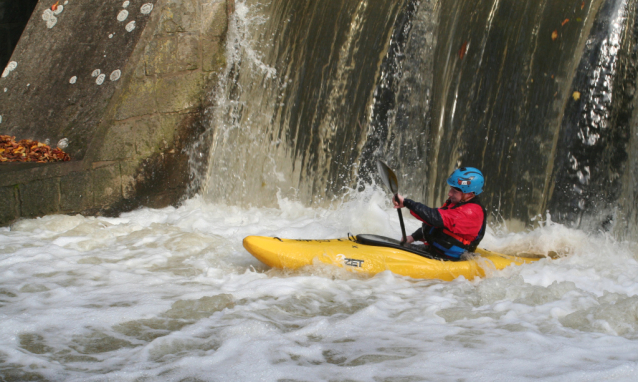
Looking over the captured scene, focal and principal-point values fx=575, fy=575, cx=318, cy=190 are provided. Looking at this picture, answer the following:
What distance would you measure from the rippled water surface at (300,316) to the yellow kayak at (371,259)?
0.23ft

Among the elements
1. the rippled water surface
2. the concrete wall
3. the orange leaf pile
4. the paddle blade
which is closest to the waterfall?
the concrete wall

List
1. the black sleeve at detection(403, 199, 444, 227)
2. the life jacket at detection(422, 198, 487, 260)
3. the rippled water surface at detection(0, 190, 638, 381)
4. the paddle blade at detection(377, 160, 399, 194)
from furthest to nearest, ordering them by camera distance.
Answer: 1. the paddle blade at detection(377, 160, 399, 194)
2. the life jacket at detection(422, 198, 487, 260)
3. the black sleeve at detection(403, 199, 444, 227)
4. the rippled water surface at detection(0, 190, 638, 381)

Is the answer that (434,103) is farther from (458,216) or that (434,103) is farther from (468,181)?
(458,216)

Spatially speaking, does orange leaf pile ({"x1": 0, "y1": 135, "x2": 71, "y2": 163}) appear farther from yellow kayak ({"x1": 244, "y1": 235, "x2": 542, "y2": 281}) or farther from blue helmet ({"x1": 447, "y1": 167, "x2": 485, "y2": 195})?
blue helmet ({"x1": 447, "y1": 167, "x2": 485, "y2": 195})

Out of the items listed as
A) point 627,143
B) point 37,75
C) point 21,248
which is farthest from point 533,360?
point 37,75

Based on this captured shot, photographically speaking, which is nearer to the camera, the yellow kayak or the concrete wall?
the yellow kayak

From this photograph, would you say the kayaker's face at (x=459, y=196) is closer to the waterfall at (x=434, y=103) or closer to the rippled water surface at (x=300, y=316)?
the rippled water surface at (x=300, y=316)

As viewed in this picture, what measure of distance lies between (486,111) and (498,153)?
0.39m

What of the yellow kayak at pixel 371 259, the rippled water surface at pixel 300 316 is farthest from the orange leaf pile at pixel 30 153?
the yellow kayak at pixel 371 259

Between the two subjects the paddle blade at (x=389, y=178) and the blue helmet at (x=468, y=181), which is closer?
the blue helmet at (x=468, y=181)

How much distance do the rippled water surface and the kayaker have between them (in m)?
0.27

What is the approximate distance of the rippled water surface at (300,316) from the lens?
235 centimetres

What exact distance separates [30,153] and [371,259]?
4115mm

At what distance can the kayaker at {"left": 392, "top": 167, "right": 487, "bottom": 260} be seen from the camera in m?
3.77
